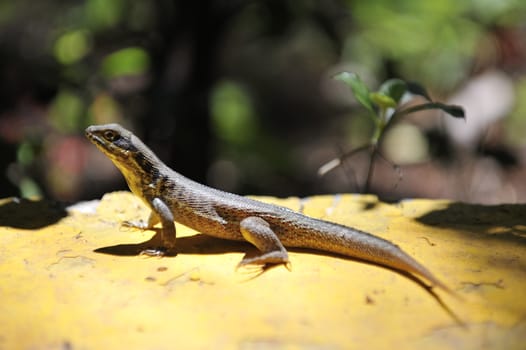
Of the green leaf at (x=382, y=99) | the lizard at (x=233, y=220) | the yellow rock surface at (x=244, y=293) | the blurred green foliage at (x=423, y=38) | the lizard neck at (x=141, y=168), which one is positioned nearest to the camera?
the yellow rock surface at (x=244, y=293)

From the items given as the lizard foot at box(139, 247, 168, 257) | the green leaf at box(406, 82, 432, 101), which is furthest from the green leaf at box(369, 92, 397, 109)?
the lizard foot at box(139, 247, 168, 257)

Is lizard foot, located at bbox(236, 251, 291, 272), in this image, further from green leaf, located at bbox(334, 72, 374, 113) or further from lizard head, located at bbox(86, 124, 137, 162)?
green leaf, located at bbox(334, 72, 374, 113)

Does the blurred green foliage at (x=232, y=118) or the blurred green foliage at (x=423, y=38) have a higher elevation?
the blurred green foliage at (x=423, y=38)

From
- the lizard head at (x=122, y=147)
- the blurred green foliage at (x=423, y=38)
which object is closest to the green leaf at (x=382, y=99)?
the lizard head at (x=122, y=147)

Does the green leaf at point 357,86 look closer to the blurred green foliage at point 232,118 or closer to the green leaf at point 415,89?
the green leaf at point 415,89

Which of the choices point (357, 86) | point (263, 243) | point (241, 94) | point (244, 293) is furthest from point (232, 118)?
point (244, 293)

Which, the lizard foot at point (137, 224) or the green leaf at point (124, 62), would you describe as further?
the green leaf at point (124, 62)

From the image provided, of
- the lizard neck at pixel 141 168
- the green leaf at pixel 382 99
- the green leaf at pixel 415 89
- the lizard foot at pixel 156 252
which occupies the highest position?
the green leaf at pixel 415 89

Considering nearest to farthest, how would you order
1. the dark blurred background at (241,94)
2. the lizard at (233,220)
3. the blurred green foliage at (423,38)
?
the lizard at (233,220)
the dark blurred background at (241,94)
the blurred green foliage at (423,38)
